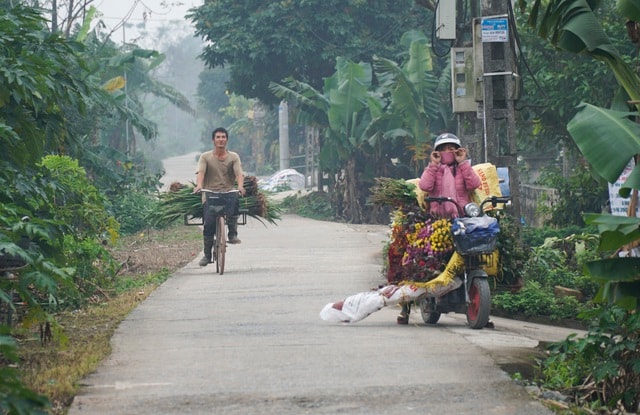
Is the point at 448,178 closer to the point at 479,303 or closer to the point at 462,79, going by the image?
the point at 479,303

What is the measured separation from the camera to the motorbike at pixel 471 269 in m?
10.8

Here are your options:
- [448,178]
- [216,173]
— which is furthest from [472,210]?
[216,173]

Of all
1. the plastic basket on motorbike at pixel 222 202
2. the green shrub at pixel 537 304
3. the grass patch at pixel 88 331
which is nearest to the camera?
the grass patch at pixel 88 331

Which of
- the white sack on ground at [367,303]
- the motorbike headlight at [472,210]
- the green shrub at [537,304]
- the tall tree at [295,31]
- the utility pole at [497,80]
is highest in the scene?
the tall tree at [295,31]

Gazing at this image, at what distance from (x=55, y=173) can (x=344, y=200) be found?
2016 cm

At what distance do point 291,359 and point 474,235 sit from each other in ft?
8.39

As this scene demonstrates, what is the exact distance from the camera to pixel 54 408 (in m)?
7.37

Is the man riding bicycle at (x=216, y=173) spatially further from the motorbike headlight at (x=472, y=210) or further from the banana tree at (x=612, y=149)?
the banana tree at (x=612, y=149)

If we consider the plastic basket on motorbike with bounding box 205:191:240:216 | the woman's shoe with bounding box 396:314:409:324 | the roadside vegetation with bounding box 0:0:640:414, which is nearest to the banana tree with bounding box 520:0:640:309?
the roadside vegetation with bounding box 0:0:640:414

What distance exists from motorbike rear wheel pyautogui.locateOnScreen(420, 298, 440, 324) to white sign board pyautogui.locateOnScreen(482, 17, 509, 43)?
16.5ft

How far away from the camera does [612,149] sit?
779cm

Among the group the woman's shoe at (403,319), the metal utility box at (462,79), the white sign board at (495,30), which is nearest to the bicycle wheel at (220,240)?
the white sign board at (495,30)

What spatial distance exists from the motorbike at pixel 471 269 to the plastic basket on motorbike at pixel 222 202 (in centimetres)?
510

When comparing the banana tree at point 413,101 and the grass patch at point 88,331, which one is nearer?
the grass patch at point 88,331
